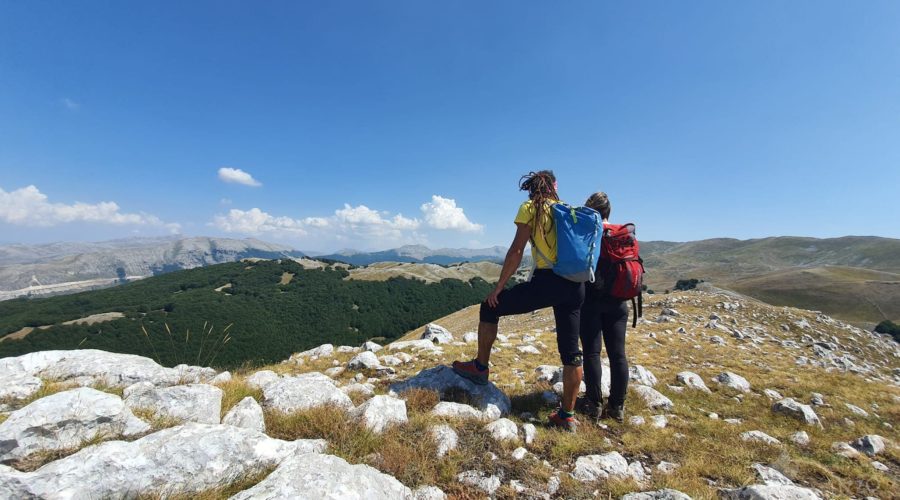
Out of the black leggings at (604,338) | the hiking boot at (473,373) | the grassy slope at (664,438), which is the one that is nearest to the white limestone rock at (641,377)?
the grassy slope at (664,438)

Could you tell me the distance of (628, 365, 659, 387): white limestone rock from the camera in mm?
8695

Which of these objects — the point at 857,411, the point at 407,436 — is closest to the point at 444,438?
the point at 407,436

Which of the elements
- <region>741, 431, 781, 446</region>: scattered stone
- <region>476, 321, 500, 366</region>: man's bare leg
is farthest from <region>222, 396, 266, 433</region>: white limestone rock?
<region>741, 431, 781, 446</region>: scattered stone

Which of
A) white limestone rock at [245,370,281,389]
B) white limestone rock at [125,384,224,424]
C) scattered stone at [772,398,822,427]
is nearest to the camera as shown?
white limestone rock at [125,384,224,424]

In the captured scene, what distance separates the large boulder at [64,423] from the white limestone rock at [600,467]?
17.7 ft

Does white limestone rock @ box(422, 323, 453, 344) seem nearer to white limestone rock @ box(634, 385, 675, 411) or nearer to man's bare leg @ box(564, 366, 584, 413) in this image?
white limestone rock @ box(634, 385, 675, 411)

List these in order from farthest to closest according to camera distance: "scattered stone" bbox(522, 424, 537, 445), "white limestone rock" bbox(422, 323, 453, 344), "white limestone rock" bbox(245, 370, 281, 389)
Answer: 1. "white limestone rock" bbox(422, 323, 453, 344)
2. "white limestone rock" bbox(245, 370, 281, 389)
3. "scattered stone" bbox(522, 424, 537, 445)

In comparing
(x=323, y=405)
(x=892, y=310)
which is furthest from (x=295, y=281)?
(x=892, y=310)

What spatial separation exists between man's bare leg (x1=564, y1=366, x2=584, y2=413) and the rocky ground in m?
0.51

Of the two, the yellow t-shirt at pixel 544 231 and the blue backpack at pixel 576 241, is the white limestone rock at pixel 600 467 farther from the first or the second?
the yellow t-shirt at pixel 544 231

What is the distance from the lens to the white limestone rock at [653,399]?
7.32m

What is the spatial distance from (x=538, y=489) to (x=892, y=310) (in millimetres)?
120682

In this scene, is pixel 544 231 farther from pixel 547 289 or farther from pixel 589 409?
pixel 589 409

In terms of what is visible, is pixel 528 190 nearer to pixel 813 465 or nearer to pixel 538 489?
pixel 538 489
